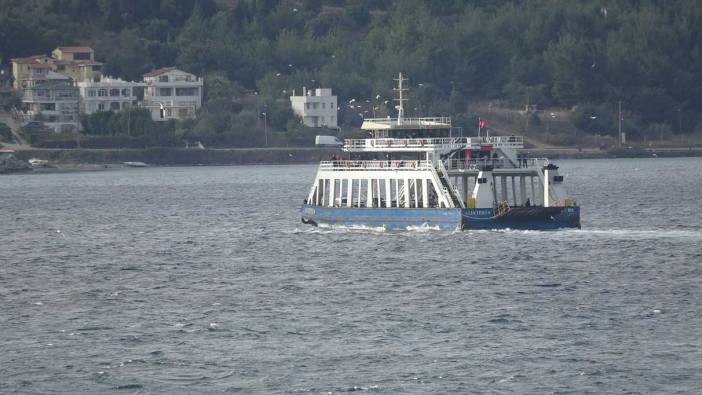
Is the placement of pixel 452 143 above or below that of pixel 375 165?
above

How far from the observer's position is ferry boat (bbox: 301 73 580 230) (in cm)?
7925

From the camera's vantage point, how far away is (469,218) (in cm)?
7862

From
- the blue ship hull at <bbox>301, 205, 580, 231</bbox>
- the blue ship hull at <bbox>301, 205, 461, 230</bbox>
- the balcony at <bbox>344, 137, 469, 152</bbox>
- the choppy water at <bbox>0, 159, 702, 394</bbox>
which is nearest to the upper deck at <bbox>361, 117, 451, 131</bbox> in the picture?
the balcony at <bbox>344, 137, 469, 152</bbox>

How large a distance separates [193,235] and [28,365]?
147ft

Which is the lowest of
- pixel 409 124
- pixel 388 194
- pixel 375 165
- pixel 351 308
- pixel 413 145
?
pixel 351 308

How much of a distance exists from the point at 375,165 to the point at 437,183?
249 inches

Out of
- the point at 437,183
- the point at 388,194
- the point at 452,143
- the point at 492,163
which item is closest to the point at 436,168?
the point at 437,183

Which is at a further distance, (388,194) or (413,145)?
(413,145)

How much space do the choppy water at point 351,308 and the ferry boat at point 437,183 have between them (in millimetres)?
1098

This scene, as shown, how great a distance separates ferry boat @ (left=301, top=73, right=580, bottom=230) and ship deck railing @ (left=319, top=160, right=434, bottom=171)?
36 mm

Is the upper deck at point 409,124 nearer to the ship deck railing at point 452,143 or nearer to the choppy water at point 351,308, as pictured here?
the ship deck railing at point 452,143

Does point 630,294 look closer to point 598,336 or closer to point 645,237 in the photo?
point 598,336

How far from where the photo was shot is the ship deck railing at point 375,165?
268ft

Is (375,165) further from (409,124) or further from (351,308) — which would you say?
(351,308)
